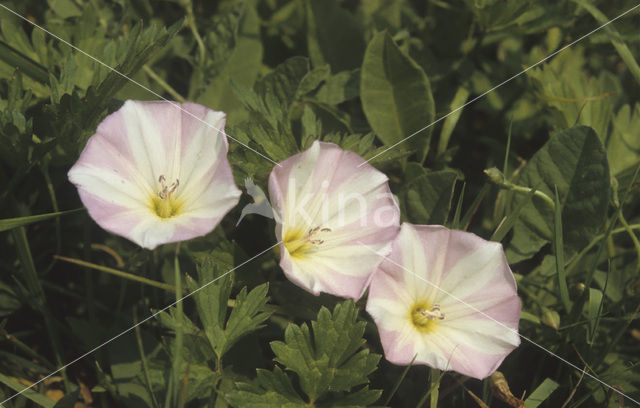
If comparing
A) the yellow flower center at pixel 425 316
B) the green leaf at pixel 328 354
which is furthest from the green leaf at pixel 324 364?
the yellow flower center at pixel 425 316

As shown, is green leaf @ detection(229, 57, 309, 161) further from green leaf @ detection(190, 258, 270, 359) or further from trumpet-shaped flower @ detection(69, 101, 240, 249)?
green leaf @ detection(190, 258, 270, 359)

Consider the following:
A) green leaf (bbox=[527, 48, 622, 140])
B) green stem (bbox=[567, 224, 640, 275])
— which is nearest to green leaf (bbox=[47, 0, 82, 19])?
green leaf (bbox=[527, 48, 622, 140])

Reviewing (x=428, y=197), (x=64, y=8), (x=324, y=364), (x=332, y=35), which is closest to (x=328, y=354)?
(x=324, y=364)

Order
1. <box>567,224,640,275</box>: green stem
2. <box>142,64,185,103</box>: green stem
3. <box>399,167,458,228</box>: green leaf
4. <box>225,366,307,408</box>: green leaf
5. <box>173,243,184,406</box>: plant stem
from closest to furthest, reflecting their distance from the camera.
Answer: <box>173,243,184,406</box>: plant stem < <box>225,366,307,408</box>: green leaf < <box>399,167,458,228</box>: green leaf < <box>567,224,640,275</box>: green stem < <box>142,64,185,103</box>: green stem

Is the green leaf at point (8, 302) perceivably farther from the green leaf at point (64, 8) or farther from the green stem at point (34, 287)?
the green leaf at point (64, 8)

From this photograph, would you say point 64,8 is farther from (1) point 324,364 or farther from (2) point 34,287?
(1) point 324,364

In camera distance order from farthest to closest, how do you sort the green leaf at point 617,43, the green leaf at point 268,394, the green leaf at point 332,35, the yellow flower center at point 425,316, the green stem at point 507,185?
1. the green leaf at point 332,35
2. the green leaf at point 617,43
3. the green stem at point 507,185
4. the yellow flower center at point 425,316
5. the green leaf at point 268,394
